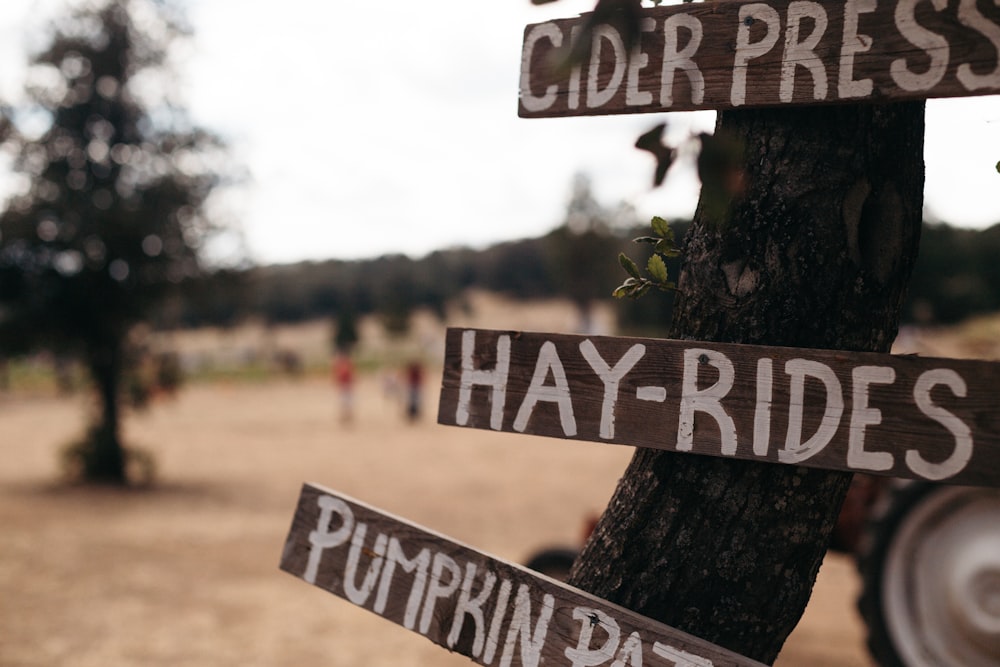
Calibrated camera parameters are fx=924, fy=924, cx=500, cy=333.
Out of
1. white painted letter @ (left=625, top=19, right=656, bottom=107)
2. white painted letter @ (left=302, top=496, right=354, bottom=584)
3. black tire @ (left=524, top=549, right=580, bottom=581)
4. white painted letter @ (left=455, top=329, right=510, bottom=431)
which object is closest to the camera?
white painted letter @ (left=625, top=19, right=656, bottom=107)

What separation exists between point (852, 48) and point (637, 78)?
41 centimetres

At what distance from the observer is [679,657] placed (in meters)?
1.71

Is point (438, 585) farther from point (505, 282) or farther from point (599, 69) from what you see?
point (505, 282)

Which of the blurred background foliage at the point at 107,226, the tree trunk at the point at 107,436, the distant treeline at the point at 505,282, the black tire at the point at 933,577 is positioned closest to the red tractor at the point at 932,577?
the black tire at the point at 933,577

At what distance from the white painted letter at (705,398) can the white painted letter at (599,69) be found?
554 millimetres

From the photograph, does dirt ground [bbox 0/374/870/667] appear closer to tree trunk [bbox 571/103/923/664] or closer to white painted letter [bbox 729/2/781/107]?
tree trunk [bbox 571/103/923/664]

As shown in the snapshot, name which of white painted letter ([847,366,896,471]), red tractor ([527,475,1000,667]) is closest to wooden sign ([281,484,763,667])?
white painted letter ([847,366,896,471])

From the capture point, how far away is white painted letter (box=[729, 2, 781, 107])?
5.64ft

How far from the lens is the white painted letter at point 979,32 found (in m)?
1.52

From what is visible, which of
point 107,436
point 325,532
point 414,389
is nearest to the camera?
point 325,532


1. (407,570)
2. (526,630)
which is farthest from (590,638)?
(407,570)

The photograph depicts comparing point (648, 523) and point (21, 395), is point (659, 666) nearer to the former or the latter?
point (648, 523)

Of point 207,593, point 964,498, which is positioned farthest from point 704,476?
point 207,593

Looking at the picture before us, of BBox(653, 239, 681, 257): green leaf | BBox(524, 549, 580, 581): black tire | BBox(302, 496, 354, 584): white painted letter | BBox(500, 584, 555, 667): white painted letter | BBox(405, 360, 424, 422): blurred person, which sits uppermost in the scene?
BBox(653, 239, 681, 257): green leaf
